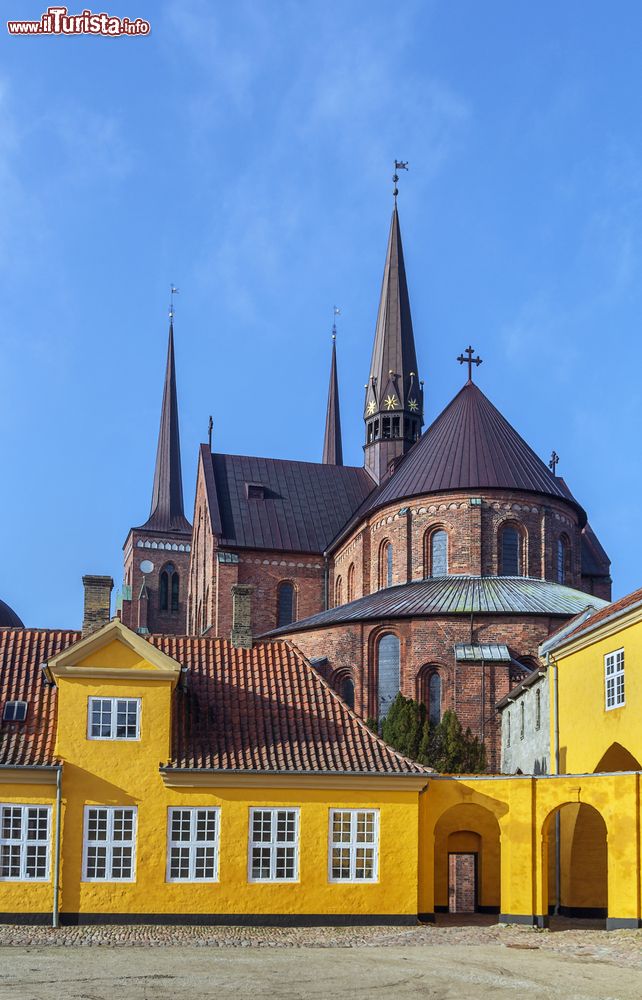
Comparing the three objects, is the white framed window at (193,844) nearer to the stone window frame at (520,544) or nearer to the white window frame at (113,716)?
the white window frame at (113,716)

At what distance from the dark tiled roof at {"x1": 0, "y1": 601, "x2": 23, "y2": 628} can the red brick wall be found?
16.9 m

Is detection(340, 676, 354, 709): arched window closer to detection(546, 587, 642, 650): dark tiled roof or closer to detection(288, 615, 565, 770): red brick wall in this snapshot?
detection(288, 615, 565, 770): red brick wall

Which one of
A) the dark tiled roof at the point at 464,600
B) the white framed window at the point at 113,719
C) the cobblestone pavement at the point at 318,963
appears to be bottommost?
the cobblestone pavement at the point at 318,963

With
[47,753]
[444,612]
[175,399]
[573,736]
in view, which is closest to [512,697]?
[444,612]

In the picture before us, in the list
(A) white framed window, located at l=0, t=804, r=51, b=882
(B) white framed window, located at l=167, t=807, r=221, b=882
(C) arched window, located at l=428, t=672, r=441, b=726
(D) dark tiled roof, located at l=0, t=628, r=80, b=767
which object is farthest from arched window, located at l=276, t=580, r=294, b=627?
(A) white framed window, located at l=0, t=804, r=51, b=882

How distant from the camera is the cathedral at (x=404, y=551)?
174 feet

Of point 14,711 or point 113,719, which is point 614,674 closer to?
point 113,719

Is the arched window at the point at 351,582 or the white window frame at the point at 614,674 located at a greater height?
the arched window at the point at 351,582

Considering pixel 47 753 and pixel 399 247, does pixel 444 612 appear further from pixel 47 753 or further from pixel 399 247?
pixel 399 247

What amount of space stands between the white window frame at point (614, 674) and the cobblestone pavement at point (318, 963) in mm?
5248

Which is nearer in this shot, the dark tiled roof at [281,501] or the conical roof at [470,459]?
the conical roof at [470,459]

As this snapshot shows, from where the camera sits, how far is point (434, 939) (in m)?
26.3

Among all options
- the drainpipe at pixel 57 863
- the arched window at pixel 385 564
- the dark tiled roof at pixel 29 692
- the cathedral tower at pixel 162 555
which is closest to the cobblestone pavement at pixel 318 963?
the drainpipe at pixel 57 863

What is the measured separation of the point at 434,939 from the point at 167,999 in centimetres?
942
